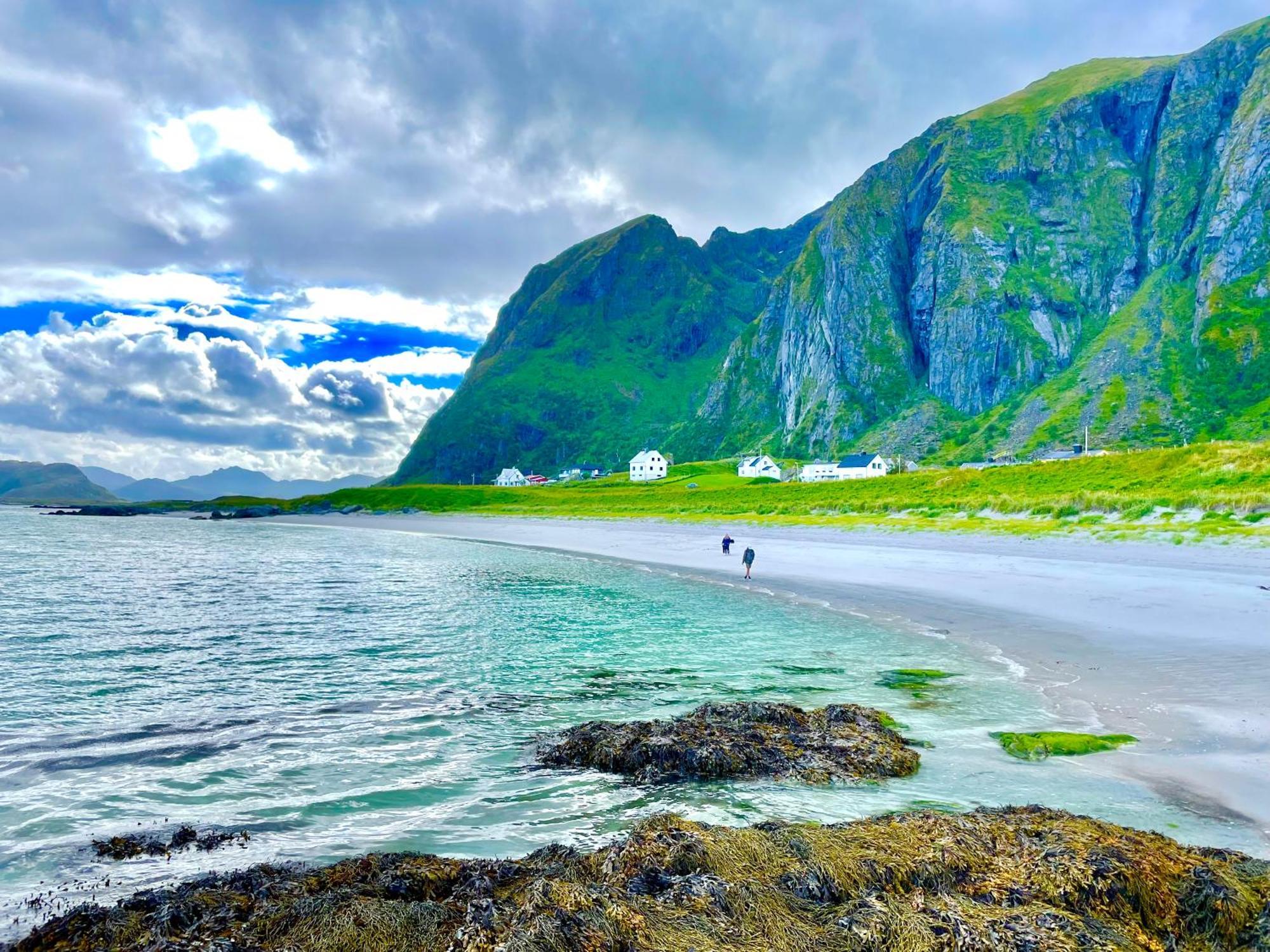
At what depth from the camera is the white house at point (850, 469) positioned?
157 meters

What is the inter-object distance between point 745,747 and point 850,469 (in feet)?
507

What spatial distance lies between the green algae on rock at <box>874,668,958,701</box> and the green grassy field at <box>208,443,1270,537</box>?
2673 cm

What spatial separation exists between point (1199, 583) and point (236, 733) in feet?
103

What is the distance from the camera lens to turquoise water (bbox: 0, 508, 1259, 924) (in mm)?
9336

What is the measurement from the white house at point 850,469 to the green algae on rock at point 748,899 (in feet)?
491

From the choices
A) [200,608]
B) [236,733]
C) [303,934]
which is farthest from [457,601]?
[303,934]

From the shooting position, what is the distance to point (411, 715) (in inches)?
586

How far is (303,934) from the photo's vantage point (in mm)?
5895

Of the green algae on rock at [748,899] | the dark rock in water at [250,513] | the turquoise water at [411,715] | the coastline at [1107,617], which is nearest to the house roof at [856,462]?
the coastline at [1107,617]

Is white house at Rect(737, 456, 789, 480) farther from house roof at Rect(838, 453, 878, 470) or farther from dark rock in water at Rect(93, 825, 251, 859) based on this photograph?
dark rock in water at Rect(93, 825, 251, 859)

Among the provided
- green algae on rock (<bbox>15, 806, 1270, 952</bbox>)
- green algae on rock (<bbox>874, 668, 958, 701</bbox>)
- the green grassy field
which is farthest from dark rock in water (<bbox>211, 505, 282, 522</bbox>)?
green algae on rock (<bbox>15, 806, 1270, 952</bbox>)

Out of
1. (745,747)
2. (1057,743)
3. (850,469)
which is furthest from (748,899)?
(850,469)

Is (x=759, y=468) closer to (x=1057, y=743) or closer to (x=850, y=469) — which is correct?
(x=850, y=469)

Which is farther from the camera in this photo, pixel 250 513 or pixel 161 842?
pixel 250 513
